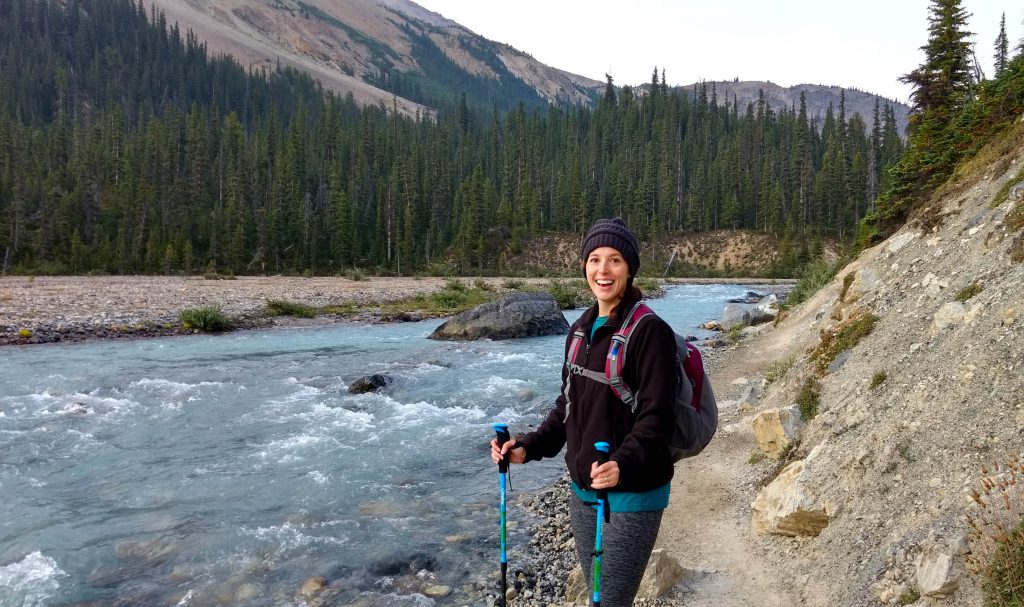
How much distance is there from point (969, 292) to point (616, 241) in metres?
6.02

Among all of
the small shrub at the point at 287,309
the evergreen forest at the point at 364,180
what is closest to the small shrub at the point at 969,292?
the small shrub at the point at 287,309

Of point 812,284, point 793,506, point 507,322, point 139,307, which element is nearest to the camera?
point 793,506

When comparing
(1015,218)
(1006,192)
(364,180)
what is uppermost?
(364,180)

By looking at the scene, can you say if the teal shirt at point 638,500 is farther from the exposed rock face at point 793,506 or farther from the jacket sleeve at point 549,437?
the exposed rock face at point 793,506

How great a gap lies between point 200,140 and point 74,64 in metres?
82.6

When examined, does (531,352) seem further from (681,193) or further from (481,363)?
(681,193)

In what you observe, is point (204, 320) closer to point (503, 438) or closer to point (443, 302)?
point (443, 302)

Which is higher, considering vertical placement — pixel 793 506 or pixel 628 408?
pixel 628 408

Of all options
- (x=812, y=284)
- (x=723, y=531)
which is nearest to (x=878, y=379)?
(x=723, y=531)

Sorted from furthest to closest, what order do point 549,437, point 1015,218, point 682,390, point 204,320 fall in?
1. point 204,320
2. point 1015,218
3. point 549,437
4. point 682,390

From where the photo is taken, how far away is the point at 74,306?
29672mm

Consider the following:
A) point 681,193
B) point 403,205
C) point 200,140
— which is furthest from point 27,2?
point 681,193

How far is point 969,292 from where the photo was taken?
22.5ft

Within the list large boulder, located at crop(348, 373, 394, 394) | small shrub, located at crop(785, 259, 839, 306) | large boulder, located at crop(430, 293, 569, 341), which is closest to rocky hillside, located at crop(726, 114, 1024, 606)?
large boulder, located at crop(348, 373, 394, 394)
